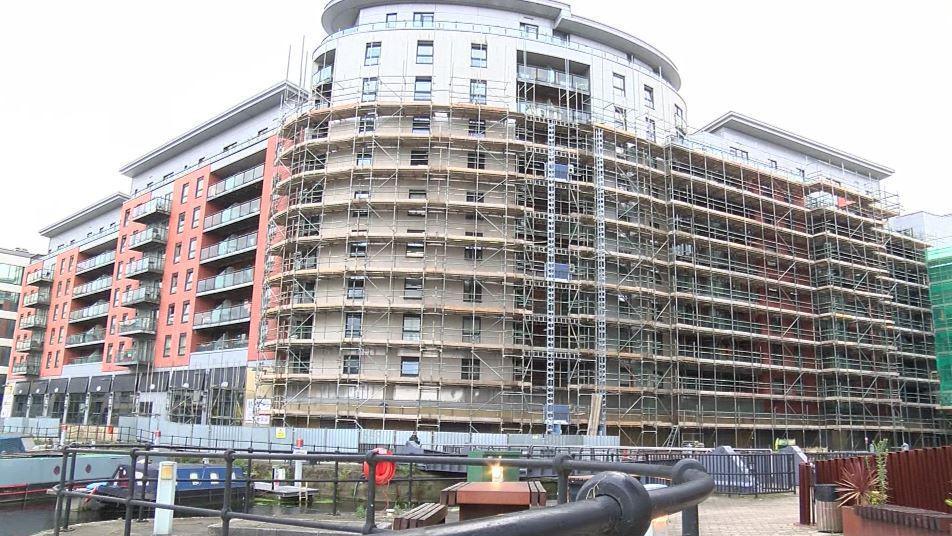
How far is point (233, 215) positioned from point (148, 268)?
11460 mm

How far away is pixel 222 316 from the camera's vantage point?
4566cm

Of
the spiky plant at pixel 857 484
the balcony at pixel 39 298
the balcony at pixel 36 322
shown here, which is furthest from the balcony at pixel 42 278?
the spiky plant at pixel 857 484

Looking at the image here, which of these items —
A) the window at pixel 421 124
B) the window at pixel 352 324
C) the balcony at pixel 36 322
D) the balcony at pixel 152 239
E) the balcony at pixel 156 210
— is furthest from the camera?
the balcony at pixel 36 322

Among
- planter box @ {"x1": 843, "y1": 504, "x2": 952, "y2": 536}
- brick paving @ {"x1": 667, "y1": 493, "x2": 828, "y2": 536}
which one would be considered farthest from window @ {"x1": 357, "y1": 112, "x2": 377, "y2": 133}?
planter box @ {"x1": 843, "y1": 504, "x2": 952, "y2": 536}

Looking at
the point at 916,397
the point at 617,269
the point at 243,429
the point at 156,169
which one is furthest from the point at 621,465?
the point at 156,169

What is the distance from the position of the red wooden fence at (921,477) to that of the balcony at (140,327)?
51.7 metres

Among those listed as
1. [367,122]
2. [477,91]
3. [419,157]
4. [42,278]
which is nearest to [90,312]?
[42,278]

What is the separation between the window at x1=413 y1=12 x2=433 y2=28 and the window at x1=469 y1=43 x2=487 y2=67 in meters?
2.66

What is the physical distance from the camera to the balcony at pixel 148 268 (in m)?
54.3

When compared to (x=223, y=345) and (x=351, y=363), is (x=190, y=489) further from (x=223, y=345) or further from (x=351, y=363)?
(x=223, y=345)

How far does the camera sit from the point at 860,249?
48.9 m

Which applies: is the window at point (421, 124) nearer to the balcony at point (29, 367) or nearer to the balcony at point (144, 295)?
the balcony at point (144, 295)

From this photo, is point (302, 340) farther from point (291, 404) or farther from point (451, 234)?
point (451, 234)

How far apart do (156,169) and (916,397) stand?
63.0 m
